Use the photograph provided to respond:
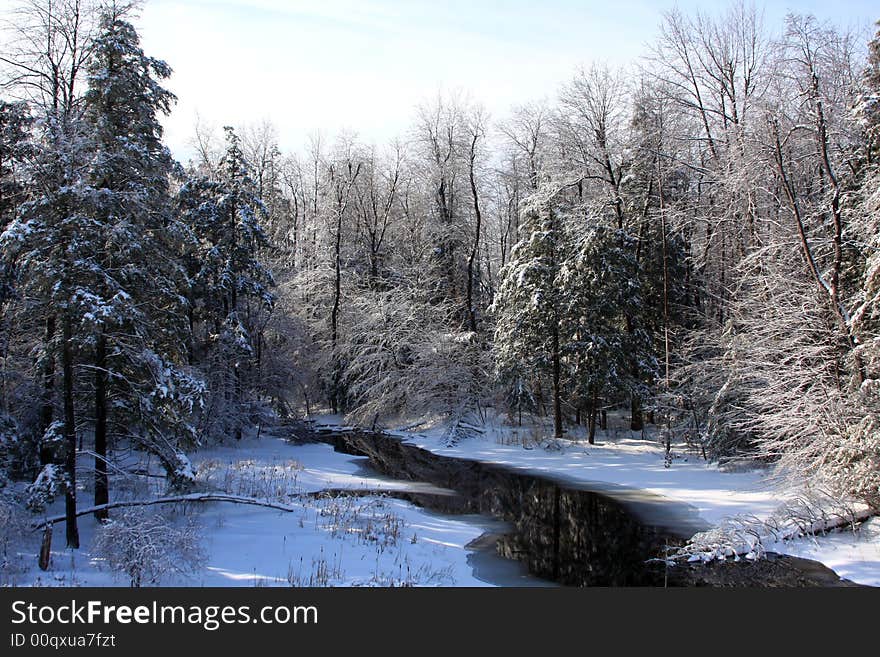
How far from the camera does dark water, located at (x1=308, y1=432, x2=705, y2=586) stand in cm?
1120

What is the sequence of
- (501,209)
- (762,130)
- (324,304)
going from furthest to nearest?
(501,209) → (324,304) → (762,130)

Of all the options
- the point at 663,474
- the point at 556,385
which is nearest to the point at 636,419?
the point at 556,385

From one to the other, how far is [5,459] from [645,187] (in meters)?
24.4

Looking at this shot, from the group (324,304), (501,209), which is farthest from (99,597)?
(501,209)

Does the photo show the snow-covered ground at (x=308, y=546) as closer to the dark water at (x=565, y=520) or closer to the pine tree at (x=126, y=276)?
the dark water at (x=565, y=520)

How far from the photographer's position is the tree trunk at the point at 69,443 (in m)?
10.2

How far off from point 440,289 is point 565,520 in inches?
814

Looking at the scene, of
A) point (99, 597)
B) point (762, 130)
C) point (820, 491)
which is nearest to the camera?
point (99, 597)

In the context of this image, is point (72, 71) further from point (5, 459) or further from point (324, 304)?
point (324, 304)

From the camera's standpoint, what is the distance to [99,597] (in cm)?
727

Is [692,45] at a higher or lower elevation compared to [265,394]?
higher

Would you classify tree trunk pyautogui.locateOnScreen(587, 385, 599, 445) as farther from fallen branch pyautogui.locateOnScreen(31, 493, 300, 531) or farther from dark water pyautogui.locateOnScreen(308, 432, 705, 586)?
fallen branch pyautogui.locateOnScreen(31, 493, 300, 531)

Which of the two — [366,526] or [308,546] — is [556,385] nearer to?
[366,526]

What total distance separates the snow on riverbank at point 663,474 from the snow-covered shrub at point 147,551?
10395 millimetres
